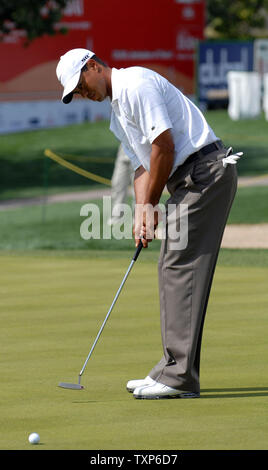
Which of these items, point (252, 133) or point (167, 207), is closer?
point (167, 207)

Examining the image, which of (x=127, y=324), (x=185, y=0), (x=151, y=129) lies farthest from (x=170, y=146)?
(x=185, y=0)

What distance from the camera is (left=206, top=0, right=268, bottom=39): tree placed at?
2044 inches

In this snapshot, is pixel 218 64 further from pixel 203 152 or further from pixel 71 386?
pixel 71 386

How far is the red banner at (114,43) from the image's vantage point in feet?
107

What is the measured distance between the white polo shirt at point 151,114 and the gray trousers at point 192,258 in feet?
0.43

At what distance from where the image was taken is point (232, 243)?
1427cm

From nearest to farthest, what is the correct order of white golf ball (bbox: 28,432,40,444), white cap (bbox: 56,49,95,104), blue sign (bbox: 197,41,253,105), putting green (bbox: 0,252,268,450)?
white golf ball (bbox: 28,432,40,444), putting green (bbox: 0,252,268,450), white cap (bbox: 56,49,95,104), blue sign (bbox: 197,41,253,105)

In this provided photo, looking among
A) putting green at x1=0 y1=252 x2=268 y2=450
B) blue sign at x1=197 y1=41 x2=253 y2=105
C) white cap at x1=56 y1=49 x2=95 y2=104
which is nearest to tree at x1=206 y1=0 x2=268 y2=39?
blue sign at x1=197 y1=41 x2=253 y2=105

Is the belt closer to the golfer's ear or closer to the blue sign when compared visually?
the golfer's ear

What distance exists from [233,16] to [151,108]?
4907 cm

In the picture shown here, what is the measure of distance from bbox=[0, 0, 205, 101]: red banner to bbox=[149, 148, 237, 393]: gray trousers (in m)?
26.8

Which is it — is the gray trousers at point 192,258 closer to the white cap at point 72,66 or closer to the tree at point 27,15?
the white cap at point 72,66

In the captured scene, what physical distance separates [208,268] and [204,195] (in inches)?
15.6
